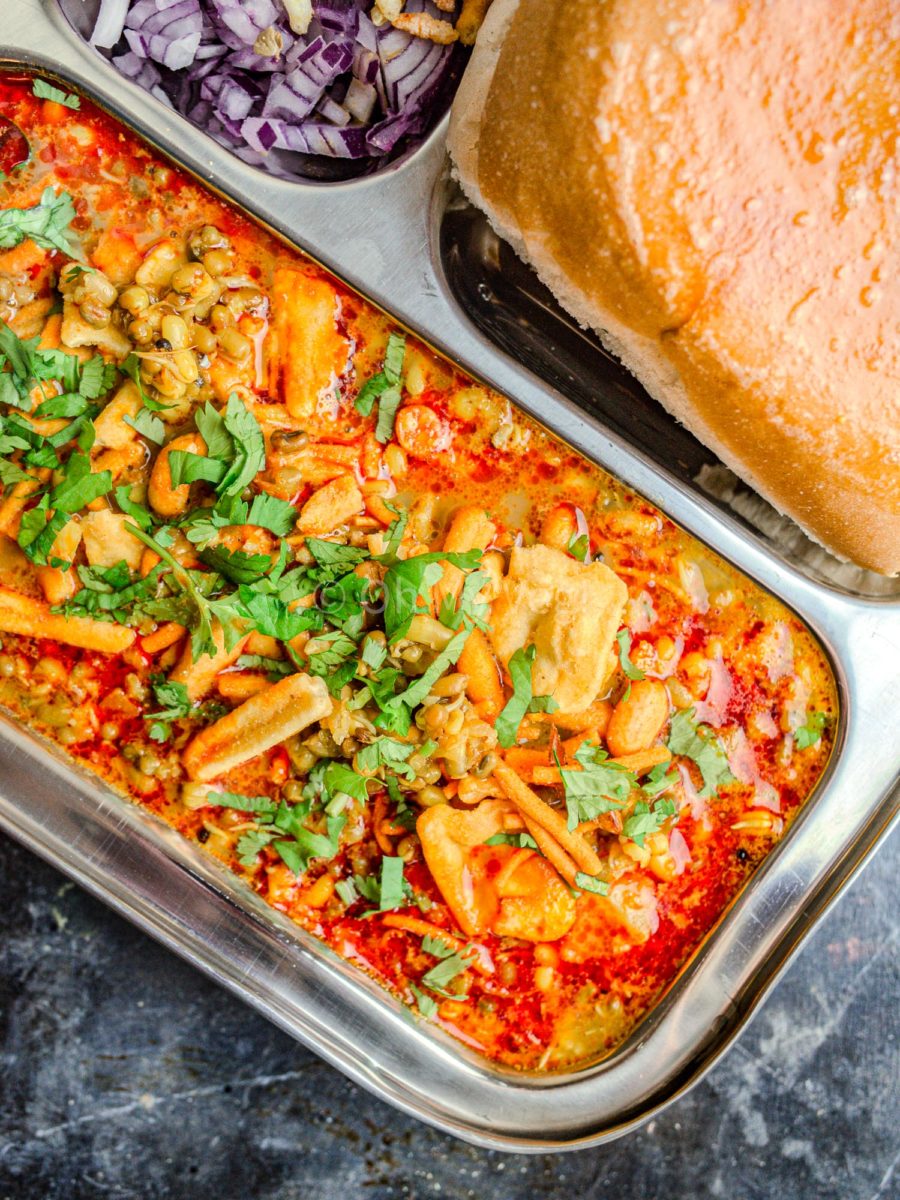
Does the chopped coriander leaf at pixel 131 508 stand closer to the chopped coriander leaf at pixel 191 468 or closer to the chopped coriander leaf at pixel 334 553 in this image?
the chopped coriander leaf at pixel 191 468

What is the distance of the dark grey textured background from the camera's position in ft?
9.84

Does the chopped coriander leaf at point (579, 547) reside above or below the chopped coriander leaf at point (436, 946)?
above

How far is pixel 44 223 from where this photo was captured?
8.52 ft

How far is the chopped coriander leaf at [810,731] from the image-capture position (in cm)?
288

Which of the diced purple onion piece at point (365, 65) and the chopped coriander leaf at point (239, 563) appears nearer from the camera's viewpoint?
the chopped coriander leaf at point (239, 563)

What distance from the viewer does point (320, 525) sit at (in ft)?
8.64

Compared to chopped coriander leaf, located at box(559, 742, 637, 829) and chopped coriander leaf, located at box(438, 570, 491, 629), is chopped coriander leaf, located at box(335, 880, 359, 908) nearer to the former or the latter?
chopped coriander leaf, located at box(559, 742, 637, 829)

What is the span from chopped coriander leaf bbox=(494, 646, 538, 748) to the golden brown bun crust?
A: 87 cm

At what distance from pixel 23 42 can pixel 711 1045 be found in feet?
11.1

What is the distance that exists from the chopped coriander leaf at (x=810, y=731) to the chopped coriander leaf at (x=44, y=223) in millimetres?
2583

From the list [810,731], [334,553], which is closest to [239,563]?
[334,553]

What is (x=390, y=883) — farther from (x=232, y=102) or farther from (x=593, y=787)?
(x=232, y=102)

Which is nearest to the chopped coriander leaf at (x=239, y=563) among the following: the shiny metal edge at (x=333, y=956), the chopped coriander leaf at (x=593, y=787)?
the shiny metal edge at (x=333, y=956)

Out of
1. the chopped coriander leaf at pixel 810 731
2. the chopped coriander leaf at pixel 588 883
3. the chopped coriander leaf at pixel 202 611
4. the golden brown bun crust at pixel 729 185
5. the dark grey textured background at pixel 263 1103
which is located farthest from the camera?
the dark grey textured background at pixel 263 1103
